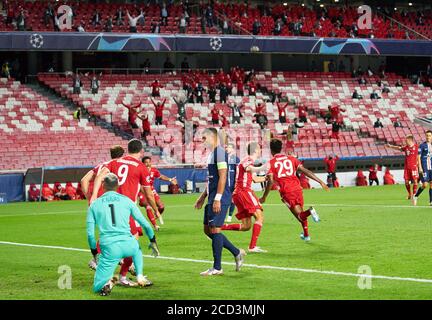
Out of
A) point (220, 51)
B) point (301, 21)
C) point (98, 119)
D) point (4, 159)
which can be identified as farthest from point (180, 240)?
point (301, 21)

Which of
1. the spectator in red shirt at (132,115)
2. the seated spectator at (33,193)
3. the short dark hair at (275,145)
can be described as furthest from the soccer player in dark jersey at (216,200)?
the spectator in red shirt at (132,115)

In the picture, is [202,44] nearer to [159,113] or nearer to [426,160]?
[159,113]

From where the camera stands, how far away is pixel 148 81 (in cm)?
5678

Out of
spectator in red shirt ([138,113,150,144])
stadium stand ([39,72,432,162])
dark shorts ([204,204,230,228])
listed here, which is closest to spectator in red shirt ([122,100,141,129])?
stadium stand ([39,72,432,162])

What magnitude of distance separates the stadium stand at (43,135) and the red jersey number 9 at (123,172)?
95.7 feet

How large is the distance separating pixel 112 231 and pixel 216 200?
2.41 meters

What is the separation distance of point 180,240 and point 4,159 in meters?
24.3

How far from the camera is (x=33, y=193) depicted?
131ft

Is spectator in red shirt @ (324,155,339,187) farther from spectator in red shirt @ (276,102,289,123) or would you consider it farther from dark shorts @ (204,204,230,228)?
dark shorts @ (204,204,230,228)

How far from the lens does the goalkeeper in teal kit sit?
39.5 feet

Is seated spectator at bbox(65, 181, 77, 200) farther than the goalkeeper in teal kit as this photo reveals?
Yes

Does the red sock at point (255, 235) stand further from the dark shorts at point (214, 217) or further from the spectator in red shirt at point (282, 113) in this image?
the spectator in red shirt at point (282, 113)

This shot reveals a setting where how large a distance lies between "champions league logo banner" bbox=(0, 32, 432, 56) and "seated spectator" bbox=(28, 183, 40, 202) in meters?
13.6
